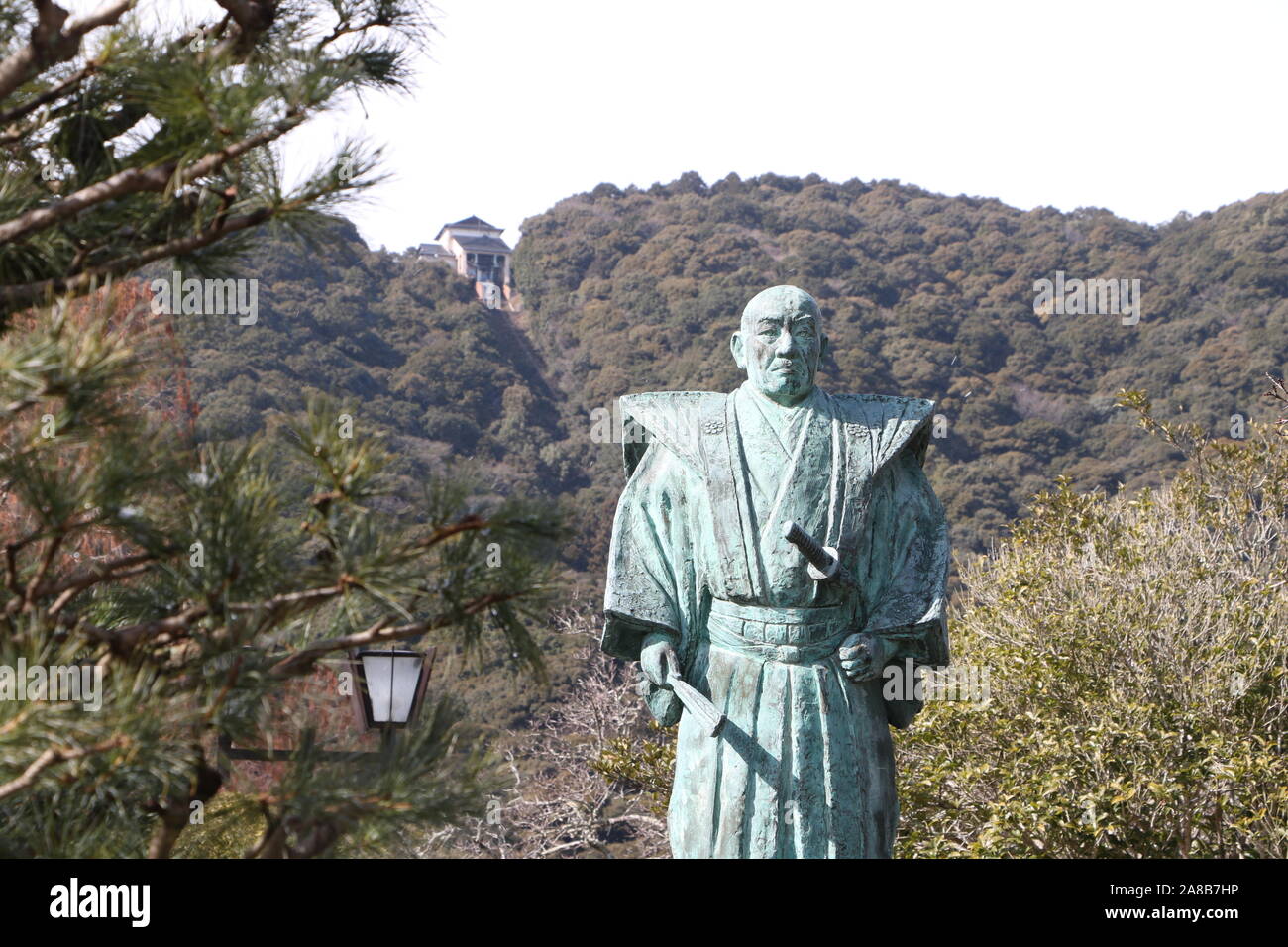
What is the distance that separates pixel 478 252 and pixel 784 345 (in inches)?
1406

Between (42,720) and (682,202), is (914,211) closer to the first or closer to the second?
(682,202)

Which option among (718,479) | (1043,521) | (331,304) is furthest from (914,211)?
(718,479)

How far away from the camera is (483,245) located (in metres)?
39.9

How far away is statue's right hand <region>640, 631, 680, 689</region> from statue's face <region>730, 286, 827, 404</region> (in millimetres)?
765

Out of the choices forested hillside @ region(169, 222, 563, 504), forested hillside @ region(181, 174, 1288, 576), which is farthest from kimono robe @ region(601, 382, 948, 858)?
forested hillside @ region(169, 222, 563, 504)

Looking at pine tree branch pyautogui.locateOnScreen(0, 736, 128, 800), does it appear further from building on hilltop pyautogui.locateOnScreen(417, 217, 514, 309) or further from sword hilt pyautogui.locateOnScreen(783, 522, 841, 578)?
building on hilltop pyautogui.locateOnScreen(417, 217, 514, 309)

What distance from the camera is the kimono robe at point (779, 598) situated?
4336 millimetres

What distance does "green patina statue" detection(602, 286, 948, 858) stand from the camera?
14.2 feet

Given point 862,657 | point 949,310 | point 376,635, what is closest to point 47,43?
point 376,635

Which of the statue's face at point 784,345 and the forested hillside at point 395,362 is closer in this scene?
the statue's face at point 784,345

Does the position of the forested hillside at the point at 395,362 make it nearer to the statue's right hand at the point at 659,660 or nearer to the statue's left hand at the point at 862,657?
the statue's right hand at the point at 659,660

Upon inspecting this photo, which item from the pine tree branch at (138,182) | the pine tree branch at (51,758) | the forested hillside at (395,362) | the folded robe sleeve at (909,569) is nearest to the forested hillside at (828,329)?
the forested hillside at (395,362)

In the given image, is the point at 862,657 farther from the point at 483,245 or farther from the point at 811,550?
the point at 483,245

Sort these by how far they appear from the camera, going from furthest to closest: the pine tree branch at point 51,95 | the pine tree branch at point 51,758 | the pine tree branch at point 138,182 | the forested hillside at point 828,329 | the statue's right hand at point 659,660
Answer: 1. the forested hillside at point 828,329
2. the statue's right hand at point 659,660
3. the pine tree branch at point 51,95
4. the pine tree branch at point 138,182
5. the pine tree branch at point 51,758
